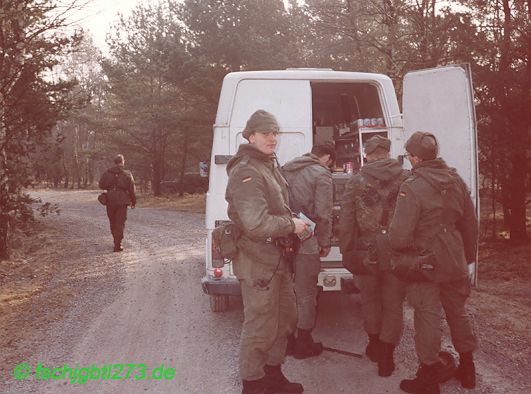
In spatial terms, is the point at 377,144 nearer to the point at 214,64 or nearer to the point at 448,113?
the point at 448,113

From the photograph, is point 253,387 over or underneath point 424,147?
underneath

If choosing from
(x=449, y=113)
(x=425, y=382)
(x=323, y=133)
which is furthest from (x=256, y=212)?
(x=323, y=133)

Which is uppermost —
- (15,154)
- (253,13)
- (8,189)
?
(253,13)

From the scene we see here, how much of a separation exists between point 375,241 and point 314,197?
0.77 m

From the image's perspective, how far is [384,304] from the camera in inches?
177

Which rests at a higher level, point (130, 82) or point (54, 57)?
point (130, 82)

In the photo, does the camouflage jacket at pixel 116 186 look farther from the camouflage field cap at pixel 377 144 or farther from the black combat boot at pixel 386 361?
the black combat boot at pixel 386 361

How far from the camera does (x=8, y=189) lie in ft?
33.8

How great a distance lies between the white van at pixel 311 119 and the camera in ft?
16.7

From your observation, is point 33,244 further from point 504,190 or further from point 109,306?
point 504,190

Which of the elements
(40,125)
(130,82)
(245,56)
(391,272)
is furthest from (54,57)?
(130,82)

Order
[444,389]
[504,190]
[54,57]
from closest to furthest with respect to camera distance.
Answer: [444,389] → [54,57] → [504,190]

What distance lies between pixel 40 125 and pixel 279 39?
1240 centimetres

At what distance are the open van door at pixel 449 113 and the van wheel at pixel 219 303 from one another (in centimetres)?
291
